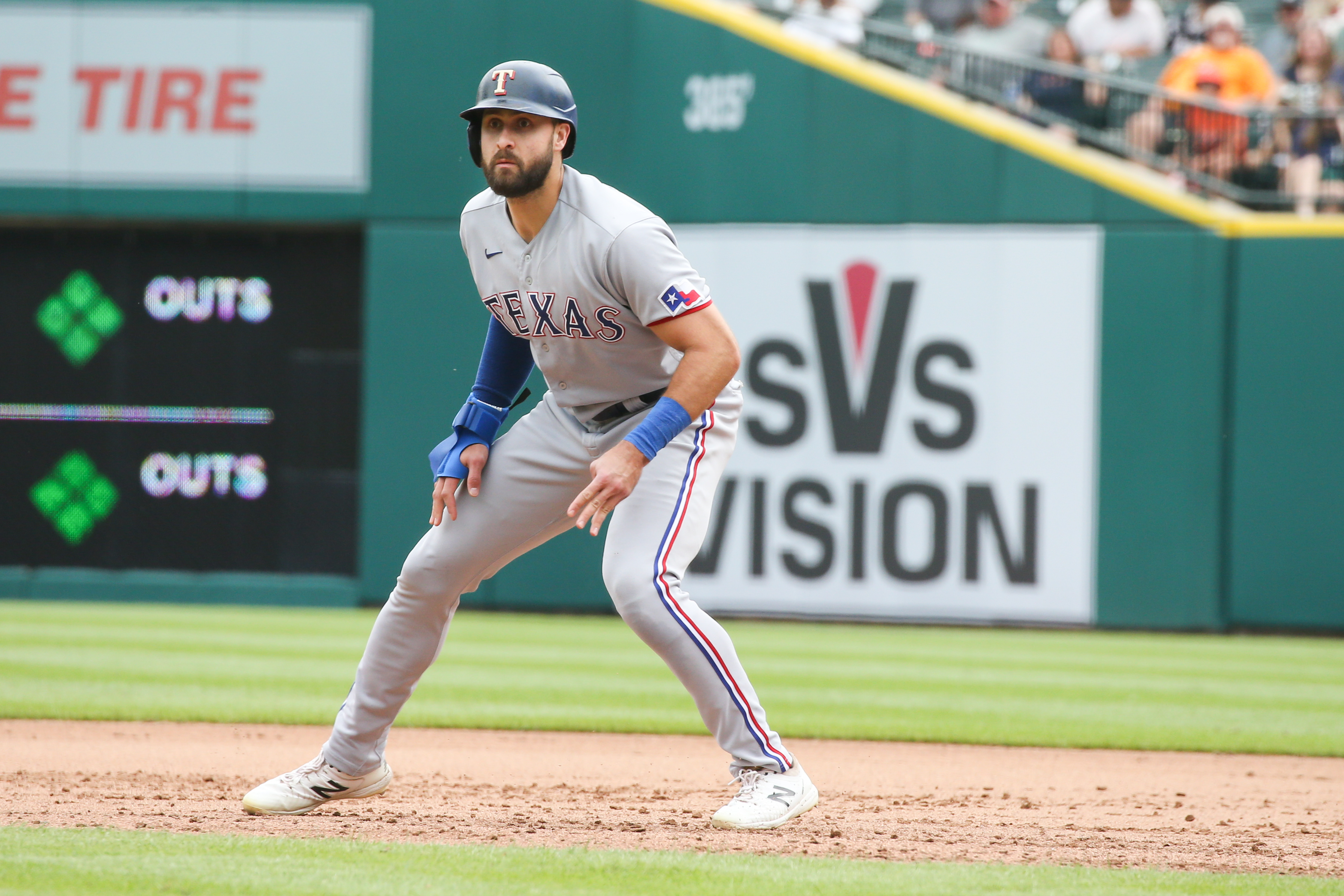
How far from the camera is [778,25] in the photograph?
35.3ft

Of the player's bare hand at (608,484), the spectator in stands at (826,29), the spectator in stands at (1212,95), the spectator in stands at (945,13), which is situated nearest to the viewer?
the player's bare hand at (608,484)

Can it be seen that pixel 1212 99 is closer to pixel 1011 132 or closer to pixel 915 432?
pixel 1011 132

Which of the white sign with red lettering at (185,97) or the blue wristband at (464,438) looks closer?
the blue wristband at (464,438)

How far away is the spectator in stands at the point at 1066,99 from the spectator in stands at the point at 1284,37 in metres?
1.68

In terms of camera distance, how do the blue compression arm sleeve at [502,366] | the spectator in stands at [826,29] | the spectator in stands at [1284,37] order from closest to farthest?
the blue compression arm sleeve at [502,366]
the spectator in stands at [826,29]
the spectator in stands at [1284,37]

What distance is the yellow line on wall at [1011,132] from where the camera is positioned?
10.1m

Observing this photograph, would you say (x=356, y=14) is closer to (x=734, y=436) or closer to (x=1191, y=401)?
(x=1191, y=401)

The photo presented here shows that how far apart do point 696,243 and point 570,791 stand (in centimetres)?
674

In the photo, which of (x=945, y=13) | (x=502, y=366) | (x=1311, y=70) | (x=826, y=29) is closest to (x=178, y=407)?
(x=826, y=29)

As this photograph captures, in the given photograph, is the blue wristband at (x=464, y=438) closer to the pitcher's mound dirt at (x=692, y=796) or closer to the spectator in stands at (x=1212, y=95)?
the pitcher's mound dirt at (x=692, y=796)

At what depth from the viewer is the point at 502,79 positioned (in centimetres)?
322

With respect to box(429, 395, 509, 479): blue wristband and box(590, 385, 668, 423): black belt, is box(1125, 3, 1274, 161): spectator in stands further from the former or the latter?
box(429, 395, 509, 479): blue wristband

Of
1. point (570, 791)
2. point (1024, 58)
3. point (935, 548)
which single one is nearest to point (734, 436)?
point (570, 791)

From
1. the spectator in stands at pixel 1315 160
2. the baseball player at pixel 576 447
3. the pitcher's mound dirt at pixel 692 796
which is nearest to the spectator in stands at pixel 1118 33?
the spectator in stands at pixel 1315 160
